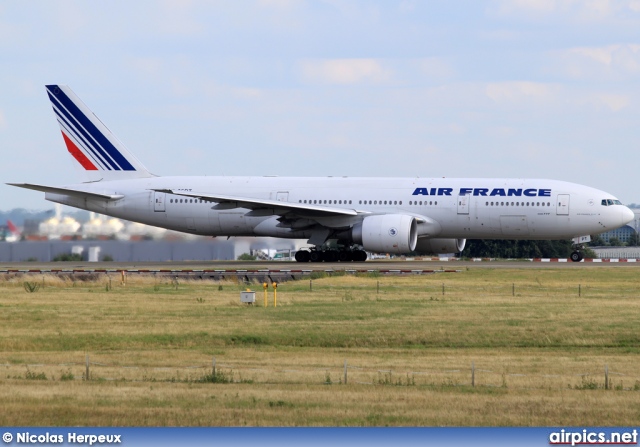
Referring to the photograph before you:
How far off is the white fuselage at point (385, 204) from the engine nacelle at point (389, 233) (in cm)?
141

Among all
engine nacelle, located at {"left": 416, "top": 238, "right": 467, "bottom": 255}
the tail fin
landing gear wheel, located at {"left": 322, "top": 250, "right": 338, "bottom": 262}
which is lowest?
landing gear wheel, located at {"left": 322, "top": 250, "right": 338, "bottom": 262}

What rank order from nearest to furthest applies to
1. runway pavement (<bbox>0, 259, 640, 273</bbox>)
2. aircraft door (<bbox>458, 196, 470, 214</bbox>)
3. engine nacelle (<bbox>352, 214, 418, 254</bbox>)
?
runway pavement (<bbox>0, 259, 640, 273</bbox>), engine nacelle (<bbox>352, 214, 418, 254</bbox>), aircraft door (<bbox>458, 196, 470, 214</bbox>)

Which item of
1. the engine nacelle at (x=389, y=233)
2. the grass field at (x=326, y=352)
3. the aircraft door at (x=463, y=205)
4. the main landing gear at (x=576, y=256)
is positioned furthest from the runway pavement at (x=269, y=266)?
the grass field at (x=326, y=352)

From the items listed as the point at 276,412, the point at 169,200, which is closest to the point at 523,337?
the point at 276,412

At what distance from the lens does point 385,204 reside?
53.3 metres

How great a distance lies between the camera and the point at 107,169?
58.1m

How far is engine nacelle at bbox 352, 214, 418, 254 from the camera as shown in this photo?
165ft

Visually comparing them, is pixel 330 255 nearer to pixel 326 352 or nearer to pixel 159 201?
pixel 159 201

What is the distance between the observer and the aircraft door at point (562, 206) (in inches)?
2013

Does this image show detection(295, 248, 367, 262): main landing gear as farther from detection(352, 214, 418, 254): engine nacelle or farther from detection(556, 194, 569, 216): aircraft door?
detection(556, 194, 569, 216): aircraft door

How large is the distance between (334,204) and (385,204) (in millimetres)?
2596

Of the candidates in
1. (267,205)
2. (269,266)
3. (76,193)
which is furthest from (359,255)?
(76,193)

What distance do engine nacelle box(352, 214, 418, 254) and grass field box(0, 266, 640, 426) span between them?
696cm

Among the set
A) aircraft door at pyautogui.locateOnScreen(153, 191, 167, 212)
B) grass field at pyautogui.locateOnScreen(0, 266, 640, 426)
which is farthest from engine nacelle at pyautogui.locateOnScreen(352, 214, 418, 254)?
aircraft door at pyautogui.locateOnScreen(153, 191, 167, 212)
